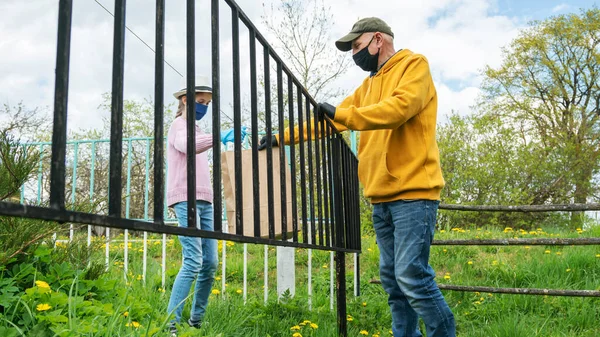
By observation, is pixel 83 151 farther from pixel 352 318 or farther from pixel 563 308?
Result: pixel 563 308

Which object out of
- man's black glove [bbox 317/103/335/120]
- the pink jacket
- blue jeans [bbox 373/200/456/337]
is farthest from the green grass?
man's black glove [bbox 317/103/335/120]

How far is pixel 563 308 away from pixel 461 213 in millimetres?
6375

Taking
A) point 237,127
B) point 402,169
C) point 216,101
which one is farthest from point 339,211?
point 216,101

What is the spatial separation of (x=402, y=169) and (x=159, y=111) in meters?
1.59

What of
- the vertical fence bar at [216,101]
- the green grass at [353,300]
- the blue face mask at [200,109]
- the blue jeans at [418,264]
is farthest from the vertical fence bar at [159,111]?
the blue face mask at [200,109]

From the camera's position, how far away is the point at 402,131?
2582 millimetres

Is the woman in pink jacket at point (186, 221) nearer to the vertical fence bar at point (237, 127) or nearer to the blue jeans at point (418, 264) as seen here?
the blue jeans at point (418, 264)

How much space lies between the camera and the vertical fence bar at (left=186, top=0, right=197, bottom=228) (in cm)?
127

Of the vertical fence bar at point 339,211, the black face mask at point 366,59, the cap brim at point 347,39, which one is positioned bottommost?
the vertical fence bar at point 339,211

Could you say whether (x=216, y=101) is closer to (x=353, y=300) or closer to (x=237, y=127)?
(x=237, y=127)

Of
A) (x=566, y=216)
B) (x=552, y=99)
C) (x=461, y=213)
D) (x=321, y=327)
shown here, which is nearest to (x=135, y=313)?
(x=321, y=327)

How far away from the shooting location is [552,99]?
17.5 m

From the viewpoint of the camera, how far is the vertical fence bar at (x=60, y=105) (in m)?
0.86

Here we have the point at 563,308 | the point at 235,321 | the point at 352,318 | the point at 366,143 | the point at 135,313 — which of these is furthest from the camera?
the point at 563,308
